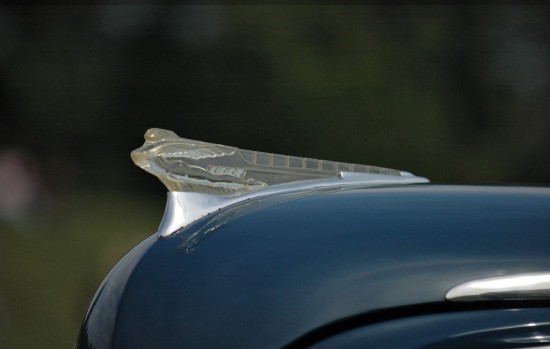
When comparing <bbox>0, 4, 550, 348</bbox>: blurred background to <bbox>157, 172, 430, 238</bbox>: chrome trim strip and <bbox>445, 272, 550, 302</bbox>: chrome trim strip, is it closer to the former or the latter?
<bbox>157, 172, 430, 238</bbox>: chrome trim strip

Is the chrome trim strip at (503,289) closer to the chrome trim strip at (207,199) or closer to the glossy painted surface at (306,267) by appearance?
the glossy painted surface at (306,267)

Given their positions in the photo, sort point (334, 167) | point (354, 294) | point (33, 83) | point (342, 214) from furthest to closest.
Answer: point (33, 83), point (334, 167), point (342, 214), point (354, 294)

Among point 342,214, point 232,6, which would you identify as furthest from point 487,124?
point 342,214

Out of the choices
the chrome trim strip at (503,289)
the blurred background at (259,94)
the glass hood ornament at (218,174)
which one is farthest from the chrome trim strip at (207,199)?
the blurred background at (259,94)

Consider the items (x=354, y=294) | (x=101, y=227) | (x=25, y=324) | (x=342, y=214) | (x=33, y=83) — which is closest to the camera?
(x=354, y=294)

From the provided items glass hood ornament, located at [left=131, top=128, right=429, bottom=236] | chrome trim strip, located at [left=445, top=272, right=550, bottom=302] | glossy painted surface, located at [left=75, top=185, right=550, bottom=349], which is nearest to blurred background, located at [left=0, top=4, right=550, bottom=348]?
glass hood ornament, located at [left=131, top=128, right=429, bottom=236]

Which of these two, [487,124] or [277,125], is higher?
[487,124]

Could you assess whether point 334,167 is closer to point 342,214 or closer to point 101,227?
point 342,214
